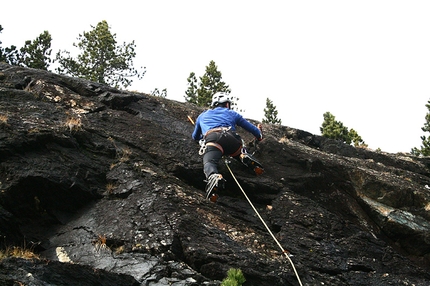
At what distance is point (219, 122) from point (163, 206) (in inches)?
141

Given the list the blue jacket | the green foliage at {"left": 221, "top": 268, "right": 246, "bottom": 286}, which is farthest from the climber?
the green foliage at {"left": 221, "top": 268, "right": 246, "bottom": 286}

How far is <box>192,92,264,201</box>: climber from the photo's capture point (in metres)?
9.32

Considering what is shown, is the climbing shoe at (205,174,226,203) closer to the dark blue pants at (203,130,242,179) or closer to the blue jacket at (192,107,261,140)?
the dark blue pants at (203,130,242,179)

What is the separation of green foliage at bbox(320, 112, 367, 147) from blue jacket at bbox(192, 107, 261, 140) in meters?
17.4

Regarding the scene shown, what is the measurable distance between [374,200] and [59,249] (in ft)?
24.4

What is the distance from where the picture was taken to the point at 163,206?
8336 mm

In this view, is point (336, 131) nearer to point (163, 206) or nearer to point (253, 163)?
point (253, 163)

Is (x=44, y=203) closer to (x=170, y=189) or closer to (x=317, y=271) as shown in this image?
(x=170, y=189)

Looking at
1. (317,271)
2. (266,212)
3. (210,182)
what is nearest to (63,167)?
(210,182)

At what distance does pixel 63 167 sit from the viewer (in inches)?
348

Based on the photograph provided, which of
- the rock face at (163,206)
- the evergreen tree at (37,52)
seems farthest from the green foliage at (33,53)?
the rock face at (163,206)

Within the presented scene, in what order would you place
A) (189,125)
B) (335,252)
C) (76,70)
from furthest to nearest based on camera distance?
(76,70) → (189,125) → (335,252)

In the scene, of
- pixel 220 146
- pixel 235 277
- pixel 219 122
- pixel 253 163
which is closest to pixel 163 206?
pixel 235 277

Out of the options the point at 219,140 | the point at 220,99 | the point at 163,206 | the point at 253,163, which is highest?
the point at 220,99
